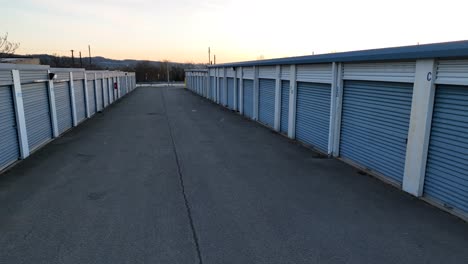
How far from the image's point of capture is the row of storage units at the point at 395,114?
20.5ft

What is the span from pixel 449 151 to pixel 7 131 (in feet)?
35.9

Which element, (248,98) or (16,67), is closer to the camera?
(16,67)

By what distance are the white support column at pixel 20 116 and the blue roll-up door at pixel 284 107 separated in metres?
9.60

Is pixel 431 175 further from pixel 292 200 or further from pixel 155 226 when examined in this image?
pixel 155 226

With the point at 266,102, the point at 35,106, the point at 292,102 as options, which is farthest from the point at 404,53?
the point at 35,106

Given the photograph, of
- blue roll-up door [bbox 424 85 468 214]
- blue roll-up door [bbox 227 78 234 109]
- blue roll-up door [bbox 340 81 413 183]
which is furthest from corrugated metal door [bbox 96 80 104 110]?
blue roll-up door [bbox 424 85 468 214]

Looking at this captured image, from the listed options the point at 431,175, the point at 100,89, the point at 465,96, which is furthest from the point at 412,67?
the point at 100,89

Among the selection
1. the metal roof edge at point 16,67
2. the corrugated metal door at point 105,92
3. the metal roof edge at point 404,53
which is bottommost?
the corrugated metal door at point 105,92

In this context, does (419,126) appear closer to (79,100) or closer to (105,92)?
(79,100)

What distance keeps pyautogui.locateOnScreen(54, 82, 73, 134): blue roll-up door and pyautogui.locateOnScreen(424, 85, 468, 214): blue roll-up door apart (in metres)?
13.9

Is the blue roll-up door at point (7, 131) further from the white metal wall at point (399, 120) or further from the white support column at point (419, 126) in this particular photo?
the white support column at point (419, 126)

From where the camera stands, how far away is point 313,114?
1201cm

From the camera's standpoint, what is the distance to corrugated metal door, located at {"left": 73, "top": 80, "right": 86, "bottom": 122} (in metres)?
18.4

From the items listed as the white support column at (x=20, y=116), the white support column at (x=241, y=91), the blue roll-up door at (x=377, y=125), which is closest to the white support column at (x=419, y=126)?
the blue roll-up door at (x=377, y=125)
